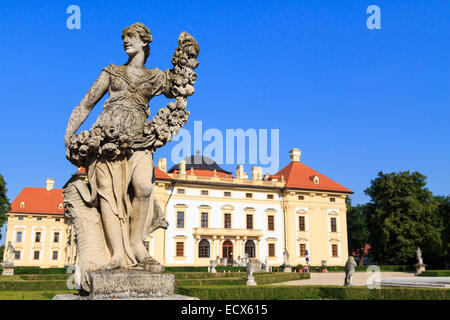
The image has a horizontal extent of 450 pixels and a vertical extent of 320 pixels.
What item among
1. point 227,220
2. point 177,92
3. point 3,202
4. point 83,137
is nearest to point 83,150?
point 83,137

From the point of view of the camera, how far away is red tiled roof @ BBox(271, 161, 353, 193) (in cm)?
4965

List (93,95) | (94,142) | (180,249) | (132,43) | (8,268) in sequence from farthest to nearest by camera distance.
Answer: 1. (180,249)
2. (8,268)
3. (132,43)
4. (93,95)
5. (94,142)

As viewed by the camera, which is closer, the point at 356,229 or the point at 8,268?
the point at 8,268

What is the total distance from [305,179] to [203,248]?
612 inches

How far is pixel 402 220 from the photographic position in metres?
42.7

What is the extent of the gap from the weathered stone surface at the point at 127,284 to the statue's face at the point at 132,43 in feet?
8.06

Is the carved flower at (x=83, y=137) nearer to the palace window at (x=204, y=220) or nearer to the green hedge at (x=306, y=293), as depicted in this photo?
the green hedge at (x=306, y=293)

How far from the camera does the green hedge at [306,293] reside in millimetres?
Answer: 11281

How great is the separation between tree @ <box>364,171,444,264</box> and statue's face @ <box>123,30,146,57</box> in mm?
42136

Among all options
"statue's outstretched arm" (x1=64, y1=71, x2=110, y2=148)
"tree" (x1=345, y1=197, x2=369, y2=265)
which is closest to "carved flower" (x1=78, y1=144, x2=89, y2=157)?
"statue's outstretched arm" (x1=64, y1=71, x2=110, y2=148)

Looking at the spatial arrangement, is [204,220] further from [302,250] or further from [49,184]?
[49,184]

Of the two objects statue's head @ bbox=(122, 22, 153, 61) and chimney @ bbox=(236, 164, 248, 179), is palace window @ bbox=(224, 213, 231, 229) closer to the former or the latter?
chimney @ bbox=(236, 164, 248, 179)
